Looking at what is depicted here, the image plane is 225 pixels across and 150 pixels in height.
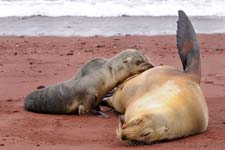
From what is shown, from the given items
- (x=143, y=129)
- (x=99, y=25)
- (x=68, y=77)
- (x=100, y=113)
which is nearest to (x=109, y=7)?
(x=99, y=25)

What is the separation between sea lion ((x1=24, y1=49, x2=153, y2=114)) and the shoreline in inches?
284

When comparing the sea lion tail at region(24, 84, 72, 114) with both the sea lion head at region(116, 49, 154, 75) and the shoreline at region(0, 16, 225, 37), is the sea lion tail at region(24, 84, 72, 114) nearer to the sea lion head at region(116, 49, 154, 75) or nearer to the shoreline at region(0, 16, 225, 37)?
the sea lion head at region(116, 49, 154, 75)

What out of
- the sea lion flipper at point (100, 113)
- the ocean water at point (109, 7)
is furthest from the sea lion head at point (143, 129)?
the ocean water at point (109, 7)

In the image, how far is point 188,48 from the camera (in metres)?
7.05

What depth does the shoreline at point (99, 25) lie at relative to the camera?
15.3 m

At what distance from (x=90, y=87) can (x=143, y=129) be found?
2.00 meters

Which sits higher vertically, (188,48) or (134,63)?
(188,48)

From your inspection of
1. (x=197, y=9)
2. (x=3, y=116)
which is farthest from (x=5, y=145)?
(x=197, y=9)

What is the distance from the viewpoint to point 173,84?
6.56 m

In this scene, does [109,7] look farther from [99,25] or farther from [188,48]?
[188,48]

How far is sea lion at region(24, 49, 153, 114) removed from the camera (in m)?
7.65

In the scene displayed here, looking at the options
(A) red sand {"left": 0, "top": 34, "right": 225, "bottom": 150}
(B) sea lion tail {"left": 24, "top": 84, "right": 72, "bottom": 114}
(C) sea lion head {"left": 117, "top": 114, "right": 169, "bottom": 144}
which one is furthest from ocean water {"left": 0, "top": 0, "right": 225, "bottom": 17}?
(C) sea lion head {"left": 117, "top": 114, "right": 169, "bottom": 144}

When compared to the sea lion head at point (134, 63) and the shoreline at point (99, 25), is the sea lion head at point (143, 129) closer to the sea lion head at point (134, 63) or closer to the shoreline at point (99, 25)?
the sea lion head at point (134, 63)

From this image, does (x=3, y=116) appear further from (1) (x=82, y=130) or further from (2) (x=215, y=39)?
(2) (x=215, y=39)
